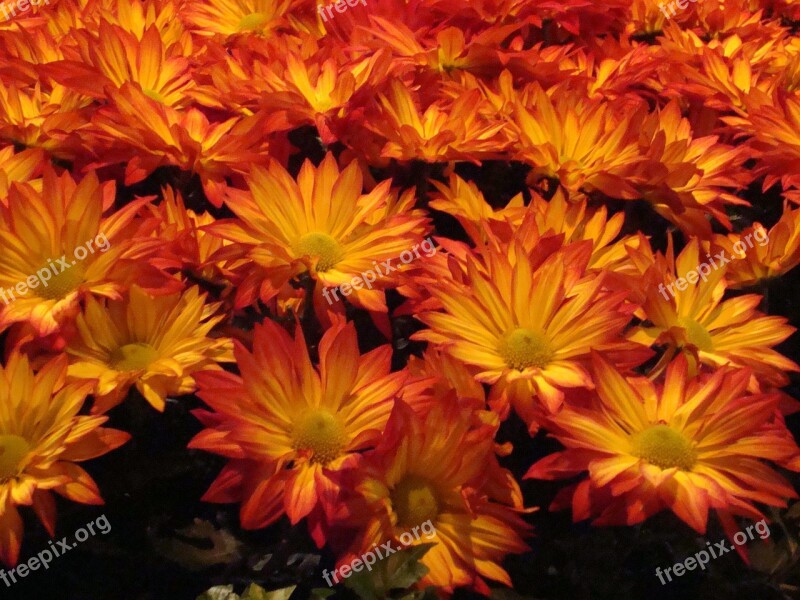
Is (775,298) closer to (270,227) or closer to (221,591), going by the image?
(270,227)

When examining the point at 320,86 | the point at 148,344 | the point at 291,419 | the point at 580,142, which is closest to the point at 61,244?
the point at 148,344

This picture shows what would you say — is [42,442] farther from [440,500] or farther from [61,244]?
[440,500]

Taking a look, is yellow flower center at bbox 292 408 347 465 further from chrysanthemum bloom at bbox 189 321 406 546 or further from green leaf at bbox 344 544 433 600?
green leaf at bbox 344 544 433 600

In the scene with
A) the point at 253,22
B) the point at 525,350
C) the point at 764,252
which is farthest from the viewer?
the point at 253,22

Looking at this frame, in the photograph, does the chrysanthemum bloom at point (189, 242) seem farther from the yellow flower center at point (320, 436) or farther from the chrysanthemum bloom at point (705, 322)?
the chrysanthemum bloom at point (705, 322)

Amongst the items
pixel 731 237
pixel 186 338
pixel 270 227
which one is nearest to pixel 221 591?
pixel 186 338

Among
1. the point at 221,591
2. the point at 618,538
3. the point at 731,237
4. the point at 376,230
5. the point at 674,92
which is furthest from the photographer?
the point at 674,92

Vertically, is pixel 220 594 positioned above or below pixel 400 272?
below
